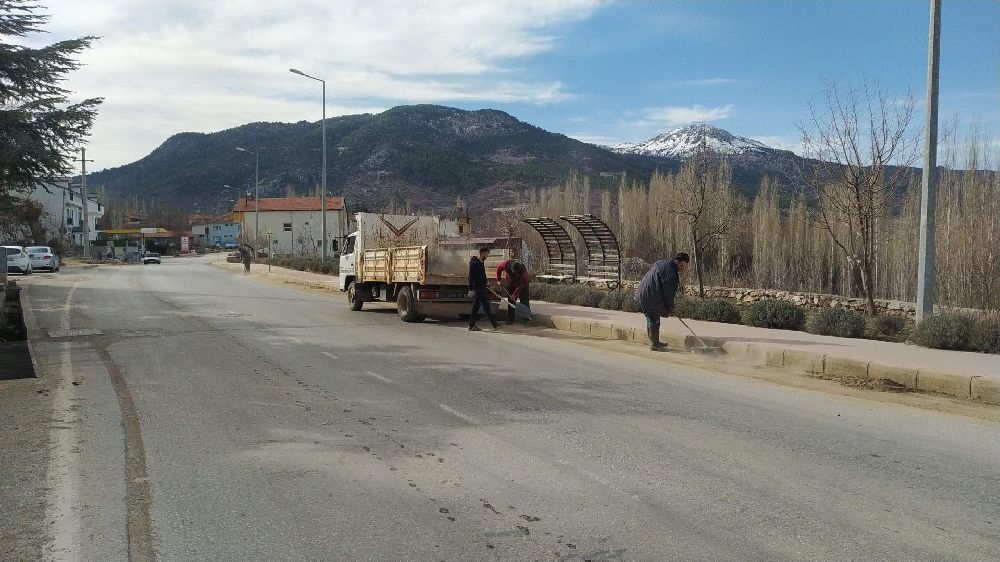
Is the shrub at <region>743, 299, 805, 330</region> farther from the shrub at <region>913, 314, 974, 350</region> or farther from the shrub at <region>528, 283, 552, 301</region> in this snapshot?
the shrub at <region>528, 283, 552, 301</region>

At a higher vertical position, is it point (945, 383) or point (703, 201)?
point (703, 201)

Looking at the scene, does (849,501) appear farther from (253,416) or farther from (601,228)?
(601,228)

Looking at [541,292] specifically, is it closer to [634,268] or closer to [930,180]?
[634,268]

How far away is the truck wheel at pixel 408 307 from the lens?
16406 mm

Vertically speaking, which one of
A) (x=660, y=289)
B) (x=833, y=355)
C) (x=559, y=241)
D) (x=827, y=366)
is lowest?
(x=827, y=366)

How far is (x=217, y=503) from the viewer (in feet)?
15.6

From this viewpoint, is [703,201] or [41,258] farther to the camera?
[41,258]

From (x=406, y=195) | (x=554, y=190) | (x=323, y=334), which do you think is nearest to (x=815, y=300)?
(x=323, y=334)

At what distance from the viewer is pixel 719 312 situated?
15.2 meters

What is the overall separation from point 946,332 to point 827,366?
2221 millimetres

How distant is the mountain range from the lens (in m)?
94.4

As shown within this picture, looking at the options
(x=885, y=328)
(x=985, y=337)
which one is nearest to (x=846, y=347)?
(x=985, y=337)

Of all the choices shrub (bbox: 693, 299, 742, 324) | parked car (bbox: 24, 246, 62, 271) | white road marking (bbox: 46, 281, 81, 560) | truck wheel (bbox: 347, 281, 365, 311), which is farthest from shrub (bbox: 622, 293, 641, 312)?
parked car (bbox: 24, 246, 62, 271)

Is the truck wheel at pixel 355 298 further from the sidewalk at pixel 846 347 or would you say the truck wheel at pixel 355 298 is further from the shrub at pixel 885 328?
the shrub at pixel 885 328
